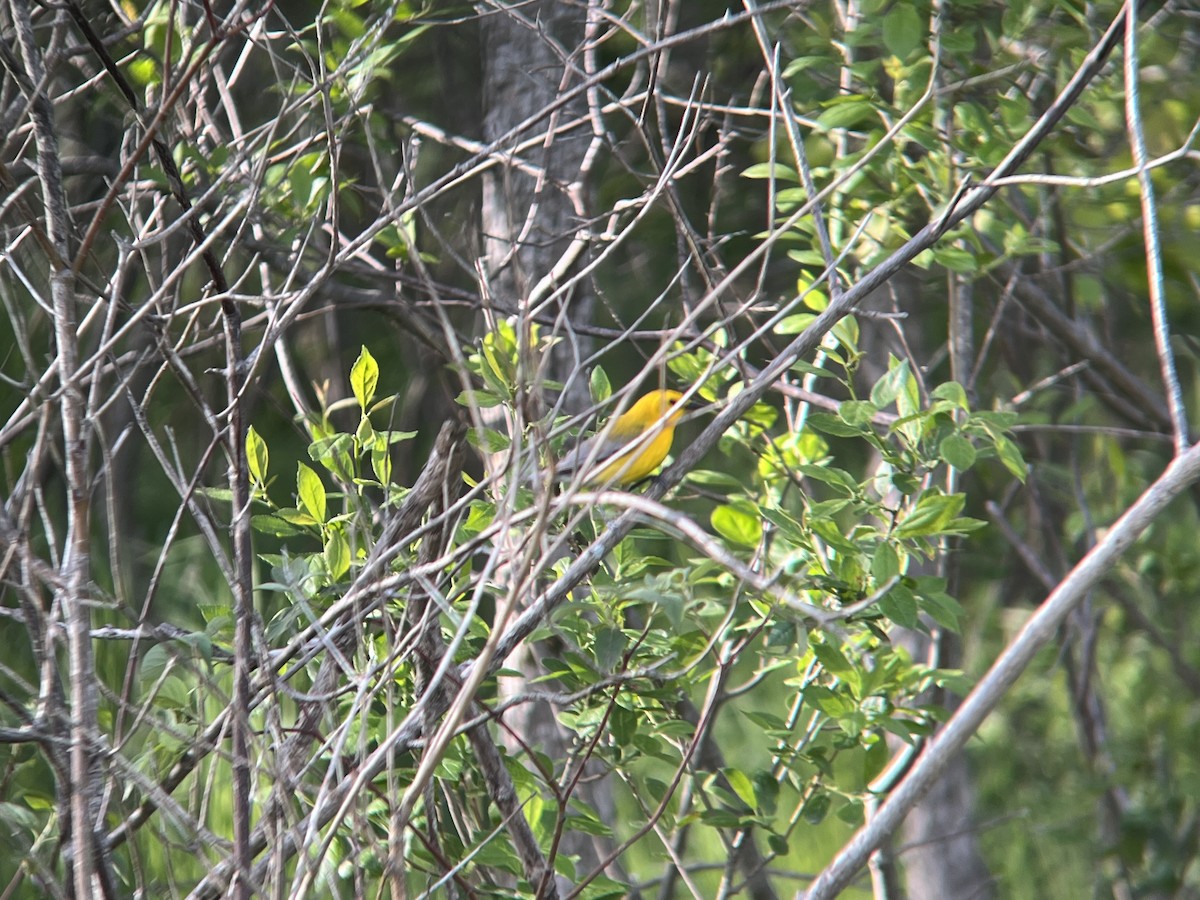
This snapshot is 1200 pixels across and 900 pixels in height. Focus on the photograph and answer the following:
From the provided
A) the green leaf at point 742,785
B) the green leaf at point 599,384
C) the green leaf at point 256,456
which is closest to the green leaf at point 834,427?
the green leaf at point 599,384

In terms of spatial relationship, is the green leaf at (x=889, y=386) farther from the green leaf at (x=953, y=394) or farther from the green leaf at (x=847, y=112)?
the green leaf at (x=847, y=112)

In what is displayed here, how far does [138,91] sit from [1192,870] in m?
5.10

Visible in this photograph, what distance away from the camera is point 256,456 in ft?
6.63

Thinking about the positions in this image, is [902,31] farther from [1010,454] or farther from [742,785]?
[742,785]

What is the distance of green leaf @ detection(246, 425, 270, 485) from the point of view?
198 cm

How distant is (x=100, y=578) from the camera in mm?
3904

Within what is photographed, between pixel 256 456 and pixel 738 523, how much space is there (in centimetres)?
102

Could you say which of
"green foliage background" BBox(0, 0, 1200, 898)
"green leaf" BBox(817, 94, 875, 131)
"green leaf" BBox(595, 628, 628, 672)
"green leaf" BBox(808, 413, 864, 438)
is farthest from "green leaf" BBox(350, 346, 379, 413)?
"green leaf" BBox(817, 94, 875, 131)

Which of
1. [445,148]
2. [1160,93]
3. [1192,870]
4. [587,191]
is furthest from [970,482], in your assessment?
[445,148]

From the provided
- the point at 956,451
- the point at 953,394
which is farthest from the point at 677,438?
the point at 956,451

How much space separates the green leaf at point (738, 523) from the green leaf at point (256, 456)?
3.10 feet

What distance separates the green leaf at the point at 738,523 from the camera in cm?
243

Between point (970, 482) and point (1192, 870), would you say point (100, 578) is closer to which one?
point (970, 482)

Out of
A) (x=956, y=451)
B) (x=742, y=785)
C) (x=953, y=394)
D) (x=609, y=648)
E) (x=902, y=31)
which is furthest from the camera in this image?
(x=902, y=31)
